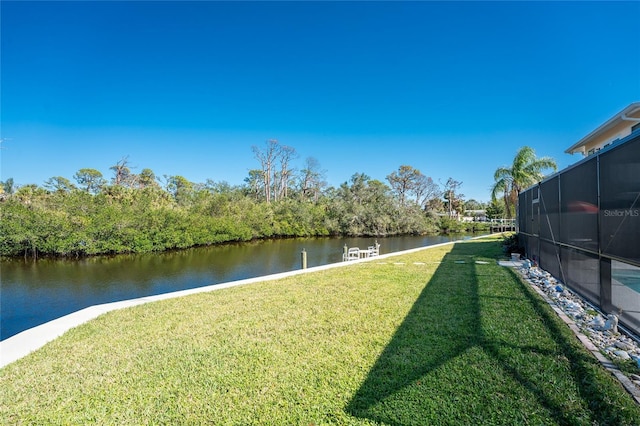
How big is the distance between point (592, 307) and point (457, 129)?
68.1 feet

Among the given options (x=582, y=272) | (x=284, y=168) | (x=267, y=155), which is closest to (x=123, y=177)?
(x=267, y=155)

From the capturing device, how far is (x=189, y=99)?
21.4 metres

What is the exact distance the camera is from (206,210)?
80.1 feet

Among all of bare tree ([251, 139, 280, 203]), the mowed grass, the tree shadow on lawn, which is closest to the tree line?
bare tree ([251, 139, 280, 203])

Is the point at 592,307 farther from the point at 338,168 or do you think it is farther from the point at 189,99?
the point at 338,168

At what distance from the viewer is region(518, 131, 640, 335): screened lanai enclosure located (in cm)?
299

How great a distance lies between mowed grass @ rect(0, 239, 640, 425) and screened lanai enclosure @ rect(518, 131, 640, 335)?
64 centimetres

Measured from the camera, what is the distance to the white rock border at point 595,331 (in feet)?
8.19

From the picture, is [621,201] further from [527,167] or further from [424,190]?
[424,190]

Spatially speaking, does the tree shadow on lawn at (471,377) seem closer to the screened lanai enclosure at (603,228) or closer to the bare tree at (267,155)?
the screened lanai enclosure at (603,228)

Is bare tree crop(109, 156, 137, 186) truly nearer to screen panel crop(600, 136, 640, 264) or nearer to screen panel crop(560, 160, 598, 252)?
screen panel crop(560, 160, 598, 252)

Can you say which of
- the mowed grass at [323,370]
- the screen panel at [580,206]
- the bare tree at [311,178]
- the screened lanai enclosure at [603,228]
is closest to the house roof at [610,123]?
the screened lanai enclosure at [603,228]

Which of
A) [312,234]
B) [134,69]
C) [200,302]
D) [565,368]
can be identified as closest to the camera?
[565,368]

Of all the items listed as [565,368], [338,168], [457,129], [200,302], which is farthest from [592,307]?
[338,168]
